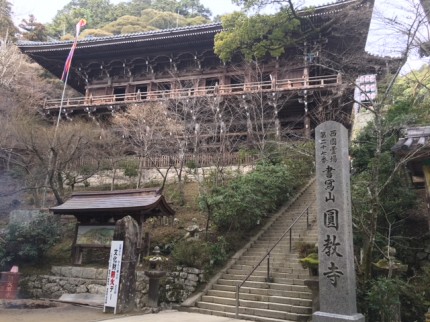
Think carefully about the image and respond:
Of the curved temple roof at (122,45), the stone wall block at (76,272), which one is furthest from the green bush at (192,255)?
the curved temple roof at (122,45)

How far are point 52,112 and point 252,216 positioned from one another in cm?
1940

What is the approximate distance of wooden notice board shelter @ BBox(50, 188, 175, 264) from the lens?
38.0 feet

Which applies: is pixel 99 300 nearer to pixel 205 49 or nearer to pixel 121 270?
pixel 121 270

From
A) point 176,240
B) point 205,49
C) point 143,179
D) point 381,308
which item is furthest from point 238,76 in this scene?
point 381,308

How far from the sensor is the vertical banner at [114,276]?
8.93m

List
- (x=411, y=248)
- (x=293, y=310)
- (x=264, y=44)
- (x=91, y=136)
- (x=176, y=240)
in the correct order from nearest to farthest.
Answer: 1. (x=293, y=310)
2. (x=411, y=248)
3. (x=176, y=240)
4. (x=264, y=44)
5. (x=91, y=136)

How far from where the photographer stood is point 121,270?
909cm

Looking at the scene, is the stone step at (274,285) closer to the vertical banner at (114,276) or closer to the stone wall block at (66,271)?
the vertical banner at (114,276)

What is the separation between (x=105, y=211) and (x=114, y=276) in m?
3.15

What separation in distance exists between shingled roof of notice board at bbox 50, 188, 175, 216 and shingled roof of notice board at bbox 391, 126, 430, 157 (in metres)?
7.25

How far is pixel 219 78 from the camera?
2558 cm

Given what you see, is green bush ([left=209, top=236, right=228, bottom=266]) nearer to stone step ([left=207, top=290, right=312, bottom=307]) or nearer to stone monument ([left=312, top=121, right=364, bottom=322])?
stone step ([left=207, top=290, right=312, bottom=307])

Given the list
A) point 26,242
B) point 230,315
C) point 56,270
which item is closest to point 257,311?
point 230,315

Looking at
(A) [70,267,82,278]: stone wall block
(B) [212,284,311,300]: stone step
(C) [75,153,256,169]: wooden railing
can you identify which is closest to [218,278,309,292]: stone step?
(B) [212,284,311,300]: stone step
